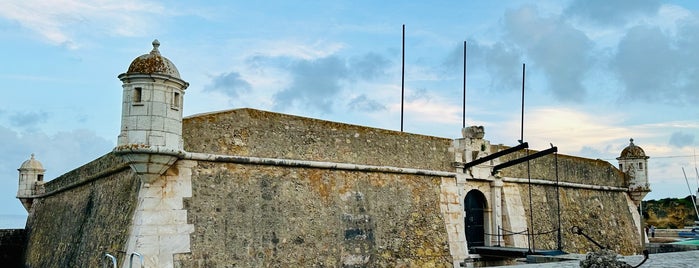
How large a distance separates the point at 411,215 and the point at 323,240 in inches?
107

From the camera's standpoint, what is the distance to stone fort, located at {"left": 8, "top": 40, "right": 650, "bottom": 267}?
33.1 ft

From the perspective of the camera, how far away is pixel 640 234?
22.0 meters

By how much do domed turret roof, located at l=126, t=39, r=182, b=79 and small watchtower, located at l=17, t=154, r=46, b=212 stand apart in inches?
561

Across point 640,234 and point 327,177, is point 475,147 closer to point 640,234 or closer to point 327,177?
point 327,177

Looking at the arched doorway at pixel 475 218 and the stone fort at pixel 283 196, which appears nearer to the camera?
the stone fort at pixel 283 196

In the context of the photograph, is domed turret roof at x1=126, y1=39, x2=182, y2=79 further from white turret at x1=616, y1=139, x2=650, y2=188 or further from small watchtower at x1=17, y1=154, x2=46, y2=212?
white turret at x1=616, y1=139, x2=650, y2=188

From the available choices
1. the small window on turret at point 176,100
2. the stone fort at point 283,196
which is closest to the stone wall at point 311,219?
the stone fort at point 283,196

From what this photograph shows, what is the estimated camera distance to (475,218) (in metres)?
16.1

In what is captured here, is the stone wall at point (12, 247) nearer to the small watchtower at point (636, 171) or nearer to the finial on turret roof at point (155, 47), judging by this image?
the finial on turret roof at point (155, 47)

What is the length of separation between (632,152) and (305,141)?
50.2 feet

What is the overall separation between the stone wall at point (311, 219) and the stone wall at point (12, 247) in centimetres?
1398

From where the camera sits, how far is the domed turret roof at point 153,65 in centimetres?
999

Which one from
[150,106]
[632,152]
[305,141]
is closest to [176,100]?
[150,106]

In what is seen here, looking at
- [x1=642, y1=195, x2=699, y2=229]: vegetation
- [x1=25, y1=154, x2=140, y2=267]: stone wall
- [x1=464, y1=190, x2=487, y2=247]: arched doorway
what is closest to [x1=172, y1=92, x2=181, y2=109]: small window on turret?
[x1=25, y1=154, x2=140, y2=267]: stone wall
